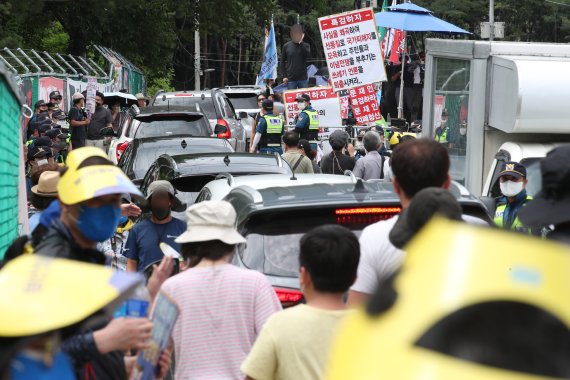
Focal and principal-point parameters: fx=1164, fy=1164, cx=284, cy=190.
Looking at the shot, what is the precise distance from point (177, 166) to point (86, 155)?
23.2ft

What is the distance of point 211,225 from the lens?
16.4 ft

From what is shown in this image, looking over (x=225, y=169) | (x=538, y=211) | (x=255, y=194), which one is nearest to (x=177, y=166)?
(x=225, y=169)

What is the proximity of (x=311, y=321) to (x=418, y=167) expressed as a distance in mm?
925

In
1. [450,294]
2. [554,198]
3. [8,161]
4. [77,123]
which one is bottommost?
[77,123]

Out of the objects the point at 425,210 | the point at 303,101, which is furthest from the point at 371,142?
the point at 425,210

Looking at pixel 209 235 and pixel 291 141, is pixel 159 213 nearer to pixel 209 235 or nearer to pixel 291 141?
pixel 209 235

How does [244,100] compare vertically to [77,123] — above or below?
below

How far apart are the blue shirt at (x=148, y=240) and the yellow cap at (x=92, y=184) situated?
364cm

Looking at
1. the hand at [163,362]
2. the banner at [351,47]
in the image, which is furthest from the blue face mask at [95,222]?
the banner at [351,47]

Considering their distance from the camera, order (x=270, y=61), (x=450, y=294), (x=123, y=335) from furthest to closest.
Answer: (x=270, y=61) → (x=123, y=335) → (x=450, y=294)

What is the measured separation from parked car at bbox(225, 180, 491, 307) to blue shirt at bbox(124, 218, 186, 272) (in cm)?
169

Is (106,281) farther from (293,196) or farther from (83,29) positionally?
(83,29)

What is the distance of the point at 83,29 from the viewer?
1585 inches

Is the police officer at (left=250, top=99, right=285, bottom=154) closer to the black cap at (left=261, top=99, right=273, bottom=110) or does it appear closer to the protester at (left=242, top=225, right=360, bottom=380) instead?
the black cap at (left=261, top=99, right=273, bottom=110)
